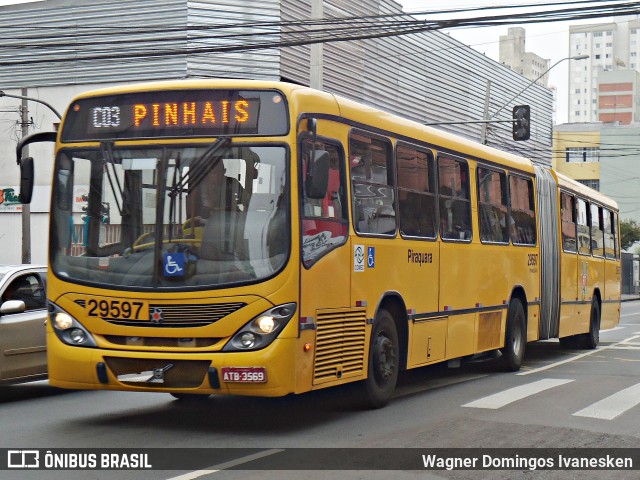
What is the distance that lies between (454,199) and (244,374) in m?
4.94

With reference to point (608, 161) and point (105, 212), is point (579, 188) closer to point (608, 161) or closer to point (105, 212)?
point (105, 212)

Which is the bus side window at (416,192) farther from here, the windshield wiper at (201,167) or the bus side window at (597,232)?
the bus side window at (597,232)

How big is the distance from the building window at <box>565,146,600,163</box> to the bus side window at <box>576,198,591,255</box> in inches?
2728

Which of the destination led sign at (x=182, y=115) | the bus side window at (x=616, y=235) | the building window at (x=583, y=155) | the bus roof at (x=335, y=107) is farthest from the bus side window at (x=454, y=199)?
the building window at (x=583, y=155)

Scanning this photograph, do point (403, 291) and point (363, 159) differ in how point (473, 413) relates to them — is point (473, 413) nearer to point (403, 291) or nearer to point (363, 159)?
point (403, 291)

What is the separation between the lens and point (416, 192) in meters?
11.2

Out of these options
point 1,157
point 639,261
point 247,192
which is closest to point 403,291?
point 247,192

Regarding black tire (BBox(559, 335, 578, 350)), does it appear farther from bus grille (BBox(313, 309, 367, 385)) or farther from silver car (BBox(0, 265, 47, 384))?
silver car (BBox(0, 265, 47, 384))

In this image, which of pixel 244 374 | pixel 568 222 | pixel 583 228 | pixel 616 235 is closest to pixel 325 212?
pixel 244 374

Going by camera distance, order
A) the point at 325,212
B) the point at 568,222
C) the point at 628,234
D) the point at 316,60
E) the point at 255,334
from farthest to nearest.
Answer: the point at 628,234 < the point at 316,60 < the point at 568,222 < the point at 325,212 < the point at 255,334

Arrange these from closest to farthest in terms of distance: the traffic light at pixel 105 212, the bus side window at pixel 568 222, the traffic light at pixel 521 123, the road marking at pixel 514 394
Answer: the traffic light at pixel 105 212 → the road marking at pixel 514 394 → the bus side window at pixel 568 222 → the traffic light at pixel 521 123

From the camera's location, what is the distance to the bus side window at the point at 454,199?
1202 centimetres

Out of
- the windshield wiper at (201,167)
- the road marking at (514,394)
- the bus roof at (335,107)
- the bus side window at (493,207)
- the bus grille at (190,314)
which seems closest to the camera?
the bus grille at (190,314)

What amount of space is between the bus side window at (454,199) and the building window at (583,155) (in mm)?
75920
